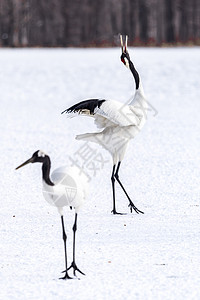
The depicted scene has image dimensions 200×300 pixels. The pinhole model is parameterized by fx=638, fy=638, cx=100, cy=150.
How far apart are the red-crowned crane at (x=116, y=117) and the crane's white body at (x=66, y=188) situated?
157 cm

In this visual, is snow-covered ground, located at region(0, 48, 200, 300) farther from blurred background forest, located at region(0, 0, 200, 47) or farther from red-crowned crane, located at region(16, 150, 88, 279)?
blurred background forest, located at region(0, 0, 200, 47)

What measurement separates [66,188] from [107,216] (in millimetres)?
2046

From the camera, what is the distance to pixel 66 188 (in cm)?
433

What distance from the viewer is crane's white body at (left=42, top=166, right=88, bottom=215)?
4285 mm

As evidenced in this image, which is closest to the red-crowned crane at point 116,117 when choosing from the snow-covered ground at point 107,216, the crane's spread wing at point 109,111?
the crane's spread wing at point 109,111

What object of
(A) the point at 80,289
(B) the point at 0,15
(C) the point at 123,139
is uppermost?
(B) the point at 0,15

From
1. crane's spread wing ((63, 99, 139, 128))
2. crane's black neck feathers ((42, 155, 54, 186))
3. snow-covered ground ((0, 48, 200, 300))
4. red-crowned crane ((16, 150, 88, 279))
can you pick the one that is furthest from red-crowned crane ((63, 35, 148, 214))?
crane's black neck feathers ((42, 155, 54, 186))

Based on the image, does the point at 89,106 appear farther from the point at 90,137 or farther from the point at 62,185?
the point at 62,185

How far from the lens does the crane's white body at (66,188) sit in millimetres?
4285

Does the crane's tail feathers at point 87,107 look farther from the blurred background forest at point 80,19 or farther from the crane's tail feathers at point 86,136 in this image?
the blurred background forest at point 80,19

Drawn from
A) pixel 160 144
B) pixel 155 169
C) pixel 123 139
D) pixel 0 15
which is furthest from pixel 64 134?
pixel 0 15

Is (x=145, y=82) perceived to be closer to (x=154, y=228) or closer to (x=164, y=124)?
(x=164, y=124)

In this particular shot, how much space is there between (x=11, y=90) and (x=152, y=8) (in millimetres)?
47762

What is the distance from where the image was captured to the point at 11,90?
59.9ft
